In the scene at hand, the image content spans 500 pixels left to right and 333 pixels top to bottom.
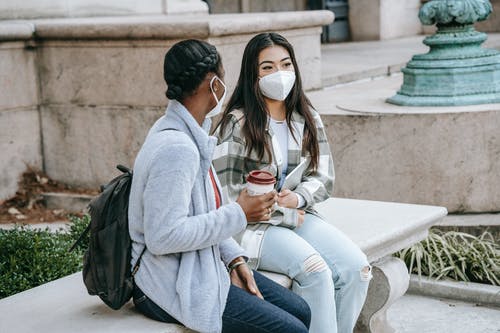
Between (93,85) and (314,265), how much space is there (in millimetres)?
4108

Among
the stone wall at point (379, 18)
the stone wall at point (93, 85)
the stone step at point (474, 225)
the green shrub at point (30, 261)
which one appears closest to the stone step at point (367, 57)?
the stone wall at point (379, 18)

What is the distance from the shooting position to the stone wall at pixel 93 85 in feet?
23.6

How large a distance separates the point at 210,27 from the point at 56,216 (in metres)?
1.90

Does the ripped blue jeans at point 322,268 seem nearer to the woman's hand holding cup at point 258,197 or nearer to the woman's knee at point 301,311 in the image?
the woman's knee at point 301,311

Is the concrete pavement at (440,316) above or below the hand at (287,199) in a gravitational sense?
below

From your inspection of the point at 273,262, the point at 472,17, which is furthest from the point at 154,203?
the point at 472,17

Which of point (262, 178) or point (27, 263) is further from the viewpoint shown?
point (27, 263)

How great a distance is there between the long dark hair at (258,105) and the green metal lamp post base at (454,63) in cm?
260

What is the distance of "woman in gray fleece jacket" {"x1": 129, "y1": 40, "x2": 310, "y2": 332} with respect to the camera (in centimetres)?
307

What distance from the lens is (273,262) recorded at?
12.9ft

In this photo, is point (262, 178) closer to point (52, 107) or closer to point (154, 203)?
point (154, 203)

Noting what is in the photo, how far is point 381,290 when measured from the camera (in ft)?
15.1

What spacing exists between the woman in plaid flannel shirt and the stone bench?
377 millimetres

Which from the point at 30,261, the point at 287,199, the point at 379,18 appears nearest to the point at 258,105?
the point at 287,199
